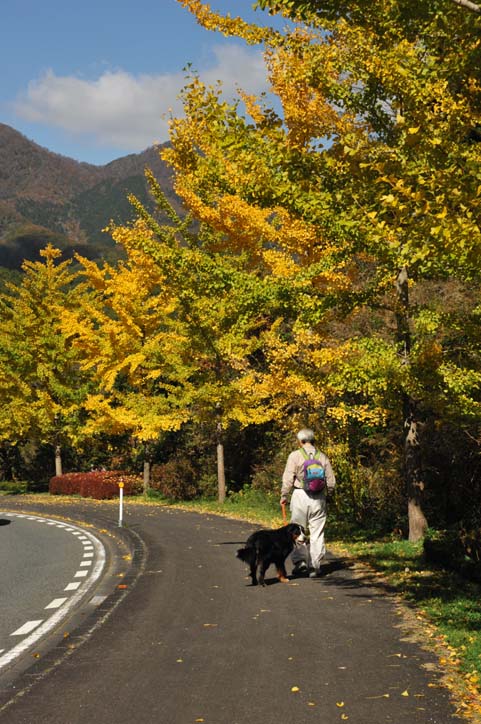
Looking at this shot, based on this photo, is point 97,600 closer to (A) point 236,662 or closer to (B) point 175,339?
(A) point 236,662

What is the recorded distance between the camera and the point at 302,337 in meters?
17.8

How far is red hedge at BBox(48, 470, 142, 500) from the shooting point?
3259 centimetres

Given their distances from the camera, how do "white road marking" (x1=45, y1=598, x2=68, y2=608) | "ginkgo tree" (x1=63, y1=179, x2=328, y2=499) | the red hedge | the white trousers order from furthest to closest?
the red hedge < "ginkgo tree" (x1=63, y1=179, x2=328, y2=499) < the white trousers < "white road marking" (x1=45, y1=598, x2=68, y2=608)

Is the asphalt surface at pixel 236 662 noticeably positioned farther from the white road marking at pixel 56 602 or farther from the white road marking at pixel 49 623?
the white road marking at pixel 56 602

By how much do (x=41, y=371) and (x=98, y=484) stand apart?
21.7 ft

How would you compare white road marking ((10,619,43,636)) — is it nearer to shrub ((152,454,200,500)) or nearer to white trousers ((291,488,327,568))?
white trousers ((291,488,327,568))

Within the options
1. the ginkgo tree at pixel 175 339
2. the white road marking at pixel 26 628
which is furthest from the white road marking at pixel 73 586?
the ginkgo tree at pixel 175 339

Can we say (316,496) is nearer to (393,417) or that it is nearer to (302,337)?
(393,417)

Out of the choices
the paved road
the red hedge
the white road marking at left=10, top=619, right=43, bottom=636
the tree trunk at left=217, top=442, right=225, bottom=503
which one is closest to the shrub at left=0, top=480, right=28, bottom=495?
the red hedge

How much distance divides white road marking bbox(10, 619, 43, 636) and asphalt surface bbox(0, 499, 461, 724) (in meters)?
0.53

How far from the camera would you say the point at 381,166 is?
21.4 ft

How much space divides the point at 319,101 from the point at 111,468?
82.5ft

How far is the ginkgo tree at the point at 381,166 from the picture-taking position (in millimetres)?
6242

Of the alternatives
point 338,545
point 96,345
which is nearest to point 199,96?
point 338,545
